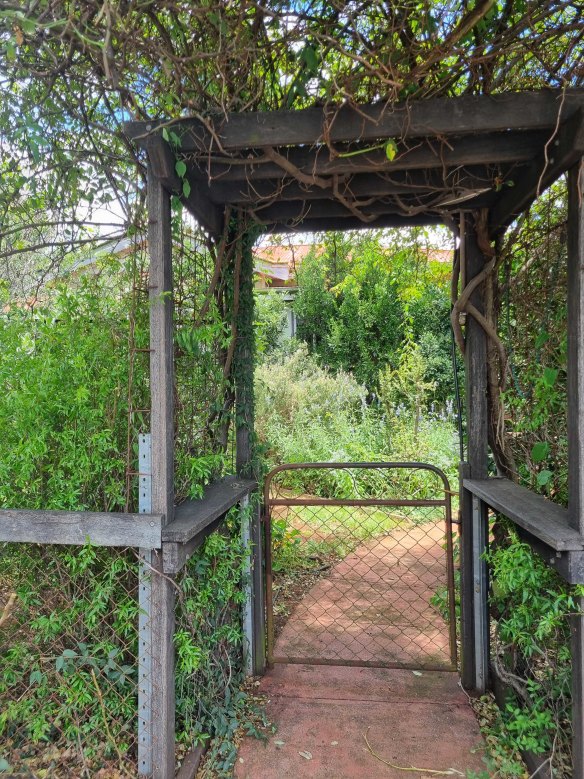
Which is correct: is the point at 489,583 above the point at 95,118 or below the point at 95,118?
below

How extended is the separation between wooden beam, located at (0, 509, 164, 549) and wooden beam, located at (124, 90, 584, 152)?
3.81 feet

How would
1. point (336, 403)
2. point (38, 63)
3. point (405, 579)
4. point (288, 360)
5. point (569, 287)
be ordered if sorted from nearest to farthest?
point (569, 287) < point (38, 63) < point (405, 579) < point (336, 403) < point (288, 360)

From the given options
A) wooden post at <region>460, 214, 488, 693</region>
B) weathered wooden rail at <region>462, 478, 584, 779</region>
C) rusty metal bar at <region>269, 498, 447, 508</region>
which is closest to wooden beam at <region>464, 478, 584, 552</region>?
weathered wooden rail at <region>462, 478, 584, 779</region>

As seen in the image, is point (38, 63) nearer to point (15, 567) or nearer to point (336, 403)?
point (15, 567)

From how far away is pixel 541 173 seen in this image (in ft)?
5.09

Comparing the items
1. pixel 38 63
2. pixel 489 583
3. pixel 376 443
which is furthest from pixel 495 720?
pixel 376 443

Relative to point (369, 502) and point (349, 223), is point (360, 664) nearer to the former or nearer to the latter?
point (369, 502)

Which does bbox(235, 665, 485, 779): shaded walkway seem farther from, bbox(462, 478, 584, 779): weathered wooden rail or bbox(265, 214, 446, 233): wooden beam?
bbox(265, 214, 446, 233): wooden beam

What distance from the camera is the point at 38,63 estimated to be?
1713mm

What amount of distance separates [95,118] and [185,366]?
100cm

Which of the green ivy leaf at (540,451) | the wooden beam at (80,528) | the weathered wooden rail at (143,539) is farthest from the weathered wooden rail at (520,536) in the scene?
the wooden beam at (80,528)

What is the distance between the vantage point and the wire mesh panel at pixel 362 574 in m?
2.56

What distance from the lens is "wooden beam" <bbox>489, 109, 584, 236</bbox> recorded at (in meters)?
1.41

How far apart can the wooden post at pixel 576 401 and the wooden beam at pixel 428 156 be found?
0.25 metres
